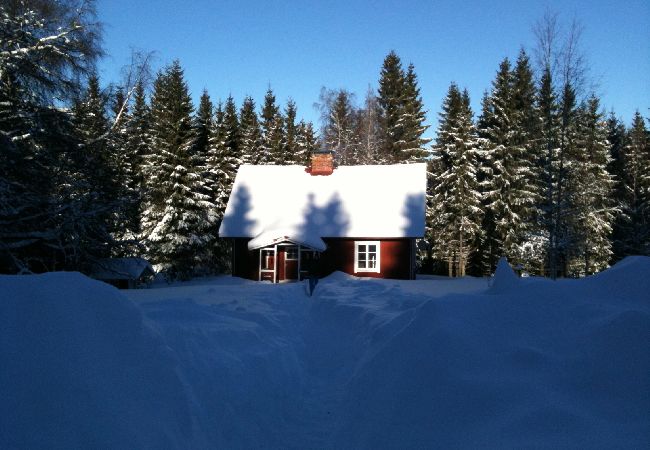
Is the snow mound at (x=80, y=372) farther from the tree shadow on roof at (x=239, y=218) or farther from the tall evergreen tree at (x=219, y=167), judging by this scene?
the tall evergreen tree at (x=219, y=167)

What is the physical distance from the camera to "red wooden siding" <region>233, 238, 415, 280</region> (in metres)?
24.1

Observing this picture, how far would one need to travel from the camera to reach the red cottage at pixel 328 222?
78.8ft

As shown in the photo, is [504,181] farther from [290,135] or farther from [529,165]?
[290,135]

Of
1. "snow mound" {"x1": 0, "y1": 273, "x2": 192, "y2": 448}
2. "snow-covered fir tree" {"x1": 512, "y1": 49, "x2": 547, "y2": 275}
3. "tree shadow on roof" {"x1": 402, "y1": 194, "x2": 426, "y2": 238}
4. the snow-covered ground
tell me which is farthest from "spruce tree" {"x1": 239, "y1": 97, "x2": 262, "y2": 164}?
"snow mound" {"x1": 0, "y1": 273, "x2": 192, "y2": 448}

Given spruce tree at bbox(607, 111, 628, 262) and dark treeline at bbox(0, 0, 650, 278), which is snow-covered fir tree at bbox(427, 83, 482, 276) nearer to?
dark treeline at bbox(0, 0, 650, 278)

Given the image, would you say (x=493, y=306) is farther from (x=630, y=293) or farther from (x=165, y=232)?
(x=165, y=232)

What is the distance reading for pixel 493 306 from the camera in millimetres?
6305

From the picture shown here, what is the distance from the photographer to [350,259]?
24.4 metres

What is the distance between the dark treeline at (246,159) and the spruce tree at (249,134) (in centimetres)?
18

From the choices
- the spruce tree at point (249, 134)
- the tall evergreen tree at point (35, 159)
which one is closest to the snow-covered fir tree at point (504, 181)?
the spruce tree at point (249, 134)

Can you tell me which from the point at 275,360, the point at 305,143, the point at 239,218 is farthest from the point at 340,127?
the point at 275,360

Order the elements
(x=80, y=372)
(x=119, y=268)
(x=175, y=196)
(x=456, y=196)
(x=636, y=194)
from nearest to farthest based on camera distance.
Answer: (x=80, y=372) → (x=119, y=268) → (x=175, y=196) → (x=456, y=196) → (x=636, y=194)

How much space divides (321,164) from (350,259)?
6694mm

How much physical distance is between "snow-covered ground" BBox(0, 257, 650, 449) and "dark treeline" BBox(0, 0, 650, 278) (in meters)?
7.90
